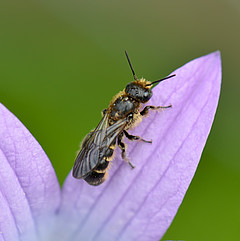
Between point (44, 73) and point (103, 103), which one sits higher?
point (44, 73)

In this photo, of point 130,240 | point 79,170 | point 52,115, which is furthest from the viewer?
point 52,115

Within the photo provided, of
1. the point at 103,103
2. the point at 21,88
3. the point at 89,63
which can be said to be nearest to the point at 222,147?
the point at 103,103

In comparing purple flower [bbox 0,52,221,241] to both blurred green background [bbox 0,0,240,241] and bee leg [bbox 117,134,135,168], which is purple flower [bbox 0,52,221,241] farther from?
blurred green background [bbox 0,0,240,241]

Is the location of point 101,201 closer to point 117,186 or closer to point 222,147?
point 117,186

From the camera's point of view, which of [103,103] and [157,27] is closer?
[103,103]

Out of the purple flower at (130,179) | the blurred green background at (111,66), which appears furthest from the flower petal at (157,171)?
the blurred green background at (111,66)

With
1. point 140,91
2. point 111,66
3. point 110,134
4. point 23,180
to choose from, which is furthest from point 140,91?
point 111,66
